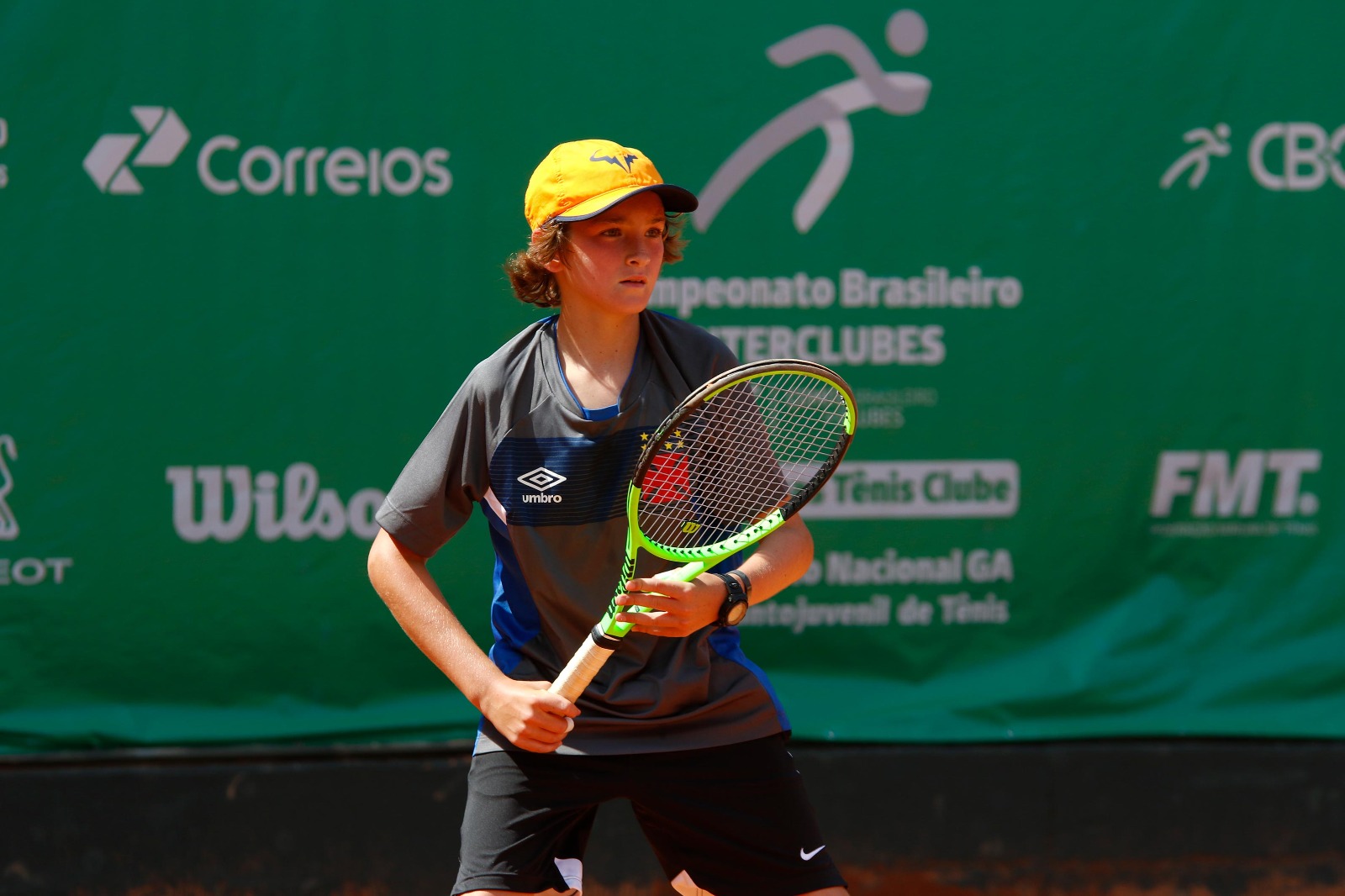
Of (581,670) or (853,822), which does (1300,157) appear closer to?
(853,822)

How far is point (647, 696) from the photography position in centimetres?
221

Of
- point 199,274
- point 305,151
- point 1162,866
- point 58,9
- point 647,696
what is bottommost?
point 1162,866

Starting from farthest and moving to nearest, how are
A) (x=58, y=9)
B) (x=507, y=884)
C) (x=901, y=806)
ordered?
(x=901, y=806)
(x=58, y=9)
(x=507, y=884)

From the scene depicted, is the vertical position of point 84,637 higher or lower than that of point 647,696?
lower

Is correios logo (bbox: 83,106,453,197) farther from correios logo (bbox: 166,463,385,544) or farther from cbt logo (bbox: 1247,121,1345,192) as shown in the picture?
cbt logo (bbox: 1247,121,1345,192)

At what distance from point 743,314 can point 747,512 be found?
57.3 inches

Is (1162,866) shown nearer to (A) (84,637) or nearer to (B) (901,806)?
(B) (901,806)

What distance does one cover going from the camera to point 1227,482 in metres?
3.75

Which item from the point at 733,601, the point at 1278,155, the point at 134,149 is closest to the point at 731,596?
the point at 733,601

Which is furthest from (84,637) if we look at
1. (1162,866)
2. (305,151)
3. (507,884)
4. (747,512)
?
(1162,866)

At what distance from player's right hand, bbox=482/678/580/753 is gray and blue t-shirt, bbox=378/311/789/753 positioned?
150 millimetres

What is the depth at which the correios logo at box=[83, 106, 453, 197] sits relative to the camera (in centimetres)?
353

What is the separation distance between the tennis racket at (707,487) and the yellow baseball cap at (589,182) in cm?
36

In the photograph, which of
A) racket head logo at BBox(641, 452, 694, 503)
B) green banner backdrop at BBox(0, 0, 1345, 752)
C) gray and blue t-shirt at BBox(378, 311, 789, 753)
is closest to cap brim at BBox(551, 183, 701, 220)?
gray and blue t-shirt at BBox(378, 311, 789, 753)
